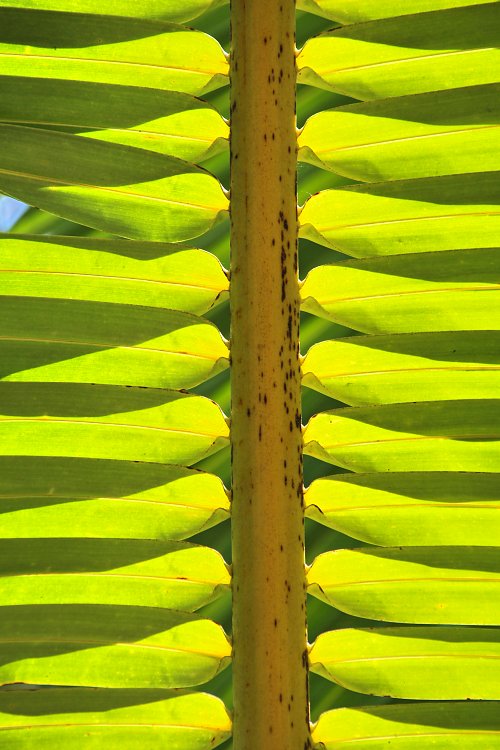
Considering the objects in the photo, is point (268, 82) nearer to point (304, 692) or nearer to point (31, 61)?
point (31, 61)

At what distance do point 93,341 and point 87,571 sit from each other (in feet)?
0.66

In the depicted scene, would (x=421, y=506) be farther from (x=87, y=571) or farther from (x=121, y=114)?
(x=121, y=114)

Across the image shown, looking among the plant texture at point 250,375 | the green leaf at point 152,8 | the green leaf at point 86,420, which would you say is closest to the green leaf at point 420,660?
the plant texture at point 250,375

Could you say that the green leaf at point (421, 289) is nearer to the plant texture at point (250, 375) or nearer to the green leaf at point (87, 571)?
the plant texture at point (250, 375)

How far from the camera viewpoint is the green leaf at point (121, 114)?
2.49 feet

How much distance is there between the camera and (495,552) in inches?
29.5

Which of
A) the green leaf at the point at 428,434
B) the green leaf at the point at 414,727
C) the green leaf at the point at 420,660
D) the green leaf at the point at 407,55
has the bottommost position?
the green leaf at the point at 414,727

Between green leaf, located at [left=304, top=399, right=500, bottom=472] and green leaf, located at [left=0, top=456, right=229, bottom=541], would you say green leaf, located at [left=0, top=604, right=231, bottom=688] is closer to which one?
green leaf, located at [left=0, top=456, right=229, bottom=541]

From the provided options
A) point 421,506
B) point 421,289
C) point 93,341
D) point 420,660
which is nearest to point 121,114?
point 93,341

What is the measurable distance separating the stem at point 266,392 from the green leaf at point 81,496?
3.2 inches

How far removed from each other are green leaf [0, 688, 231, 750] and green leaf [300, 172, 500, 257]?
435 mm

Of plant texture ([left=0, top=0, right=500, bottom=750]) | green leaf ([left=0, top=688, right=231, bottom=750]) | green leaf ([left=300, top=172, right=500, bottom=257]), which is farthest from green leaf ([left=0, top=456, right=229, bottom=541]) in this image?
green leaf ([left=300, top=172, right=500, bottom=257])

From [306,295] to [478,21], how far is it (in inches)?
11.1

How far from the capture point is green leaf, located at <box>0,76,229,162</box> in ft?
2.49
